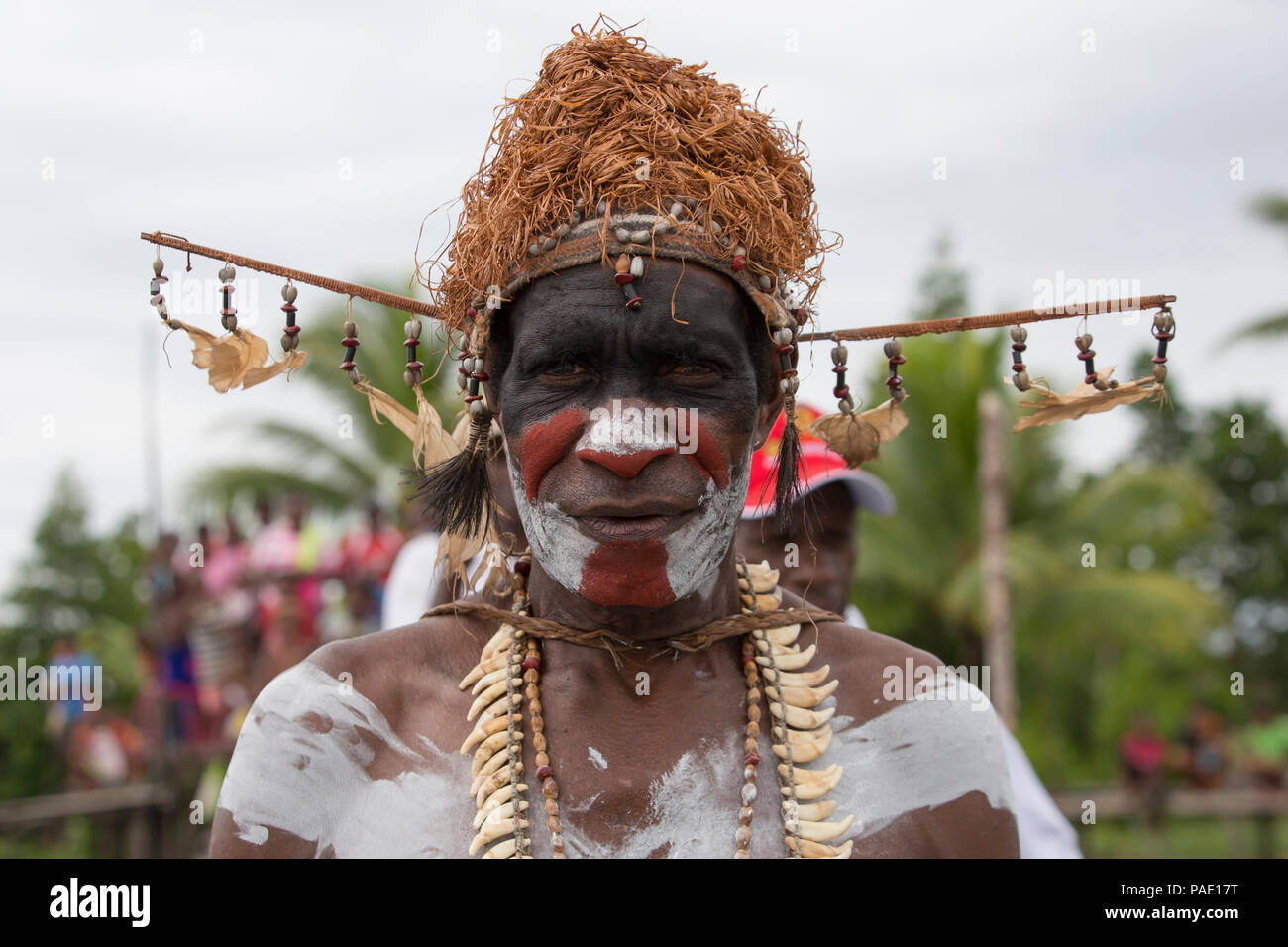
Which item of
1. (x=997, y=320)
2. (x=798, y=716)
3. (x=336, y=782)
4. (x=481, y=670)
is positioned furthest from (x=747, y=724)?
(x=997, y=320)

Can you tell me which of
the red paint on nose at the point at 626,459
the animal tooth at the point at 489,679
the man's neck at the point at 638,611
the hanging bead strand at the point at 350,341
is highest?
the hanging bead strand at the point at 350,341

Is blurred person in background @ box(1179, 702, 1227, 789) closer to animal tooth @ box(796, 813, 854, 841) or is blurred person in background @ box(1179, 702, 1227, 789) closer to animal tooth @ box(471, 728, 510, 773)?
animal tooth @ box(796, 813, 854, 841)

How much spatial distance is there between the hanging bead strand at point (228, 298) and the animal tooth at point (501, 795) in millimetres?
1103

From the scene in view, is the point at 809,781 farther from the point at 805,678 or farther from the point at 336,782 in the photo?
the point at 336,782

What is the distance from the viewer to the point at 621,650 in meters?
2.62

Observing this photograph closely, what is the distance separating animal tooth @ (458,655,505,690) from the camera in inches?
103

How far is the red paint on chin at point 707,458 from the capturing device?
2383 millimetres

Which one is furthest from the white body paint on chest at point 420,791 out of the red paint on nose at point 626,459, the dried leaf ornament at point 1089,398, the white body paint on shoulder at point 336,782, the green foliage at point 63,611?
the green foliage at point 63,611

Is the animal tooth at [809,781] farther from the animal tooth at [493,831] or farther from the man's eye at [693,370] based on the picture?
the man's eye at [693,370]

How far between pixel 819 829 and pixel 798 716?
0.80 feet

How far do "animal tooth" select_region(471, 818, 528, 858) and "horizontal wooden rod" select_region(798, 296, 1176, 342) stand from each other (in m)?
1.15

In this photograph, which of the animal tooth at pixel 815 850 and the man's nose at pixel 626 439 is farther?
the animal tooth at pixel 815 850

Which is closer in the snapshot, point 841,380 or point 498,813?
point 498,813

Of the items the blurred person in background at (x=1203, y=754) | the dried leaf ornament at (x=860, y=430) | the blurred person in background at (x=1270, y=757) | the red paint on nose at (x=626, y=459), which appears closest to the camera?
the red paint on nose at (x=626, y=459)
